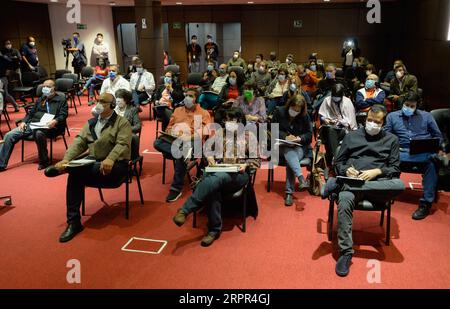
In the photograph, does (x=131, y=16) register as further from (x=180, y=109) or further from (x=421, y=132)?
(x=421, y=132)

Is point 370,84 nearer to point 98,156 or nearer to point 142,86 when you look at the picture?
point 98,156

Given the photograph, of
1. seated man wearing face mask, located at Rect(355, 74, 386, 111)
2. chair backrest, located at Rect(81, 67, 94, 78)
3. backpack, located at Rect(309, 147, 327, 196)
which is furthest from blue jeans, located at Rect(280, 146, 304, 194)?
chair backrest, located at Rect(81, 67, 94, 78)

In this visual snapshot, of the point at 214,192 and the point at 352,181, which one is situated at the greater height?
the point at 352,181

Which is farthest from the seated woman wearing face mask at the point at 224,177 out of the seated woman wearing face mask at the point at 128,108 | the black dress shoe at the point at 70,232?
the seated woman wearing face mask at the point at 128,108

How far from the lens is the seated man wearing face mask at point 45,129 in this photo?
19.5ft

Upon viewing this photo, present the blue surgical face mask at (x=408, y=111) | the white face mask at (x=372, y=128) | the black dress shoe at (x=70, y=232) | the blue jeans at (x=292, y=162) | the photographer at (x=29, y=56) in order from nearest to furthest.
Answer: the white face mask at (x=372, y=128)
the black dress shoe at (x=70, y=232)
the blue surgical face mask at (x=408, y=111)
the blue jeans at (x=292, y=162)
the photographer at (x=29, y=56)

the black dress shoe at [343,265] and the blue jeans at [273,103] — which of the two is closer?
the black dress shoe at [343,265]

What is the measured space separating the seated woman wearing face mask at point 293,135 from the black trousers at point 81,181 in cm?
195

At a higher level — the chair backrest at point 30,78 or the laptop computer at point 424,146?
the chair backrest at point 30,78

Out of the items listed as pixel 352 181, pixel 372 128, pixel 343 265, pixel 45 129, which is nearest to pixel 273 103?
pixel 372 128

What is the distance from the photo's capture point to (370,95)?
6.45 m

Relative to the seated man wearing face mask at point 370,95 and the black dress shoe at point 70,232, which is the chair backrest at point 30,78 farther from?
the seated man wearing face mask at point 370,95

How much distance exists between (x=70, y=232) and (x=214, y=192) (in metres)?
1.53
